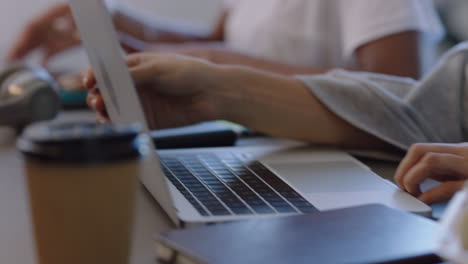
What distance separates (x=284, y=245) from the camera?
348 millimetres

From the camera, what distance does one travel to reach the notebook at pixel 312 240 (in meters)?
0.33

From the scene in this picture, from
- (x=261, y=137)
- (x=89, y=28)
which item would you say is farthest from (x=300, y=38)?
(x=89, y=28)

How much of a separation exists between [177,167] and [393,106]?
0.29 metres

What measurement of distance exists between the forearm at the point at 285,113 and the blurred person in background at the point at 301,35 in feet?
1.04

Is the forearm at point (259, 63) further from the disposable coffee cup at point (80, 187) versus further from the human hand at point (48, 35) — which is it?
the disposable coffee cup at point (80, 187)

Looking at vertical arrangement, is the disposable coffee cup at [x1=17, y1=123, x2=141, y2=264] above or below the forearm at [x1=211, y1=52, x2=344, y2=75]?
above

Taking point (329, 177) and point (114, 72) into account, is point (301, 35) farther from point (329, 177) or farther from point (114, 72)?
point (114, 72)

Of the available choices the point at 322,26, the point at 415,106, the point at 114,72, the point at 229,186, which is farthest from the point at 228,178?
the point at 322,26

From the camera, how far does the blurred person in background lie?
1.07m

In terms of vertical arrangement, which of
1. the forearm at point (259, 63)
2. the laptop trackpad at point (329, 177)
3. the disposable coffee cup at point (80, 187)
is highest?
the disposable coffee cup at point (80, 187)

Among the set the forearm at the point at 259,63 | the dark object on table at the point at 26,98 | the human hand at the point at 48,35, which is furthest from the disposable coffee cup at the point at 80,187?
the human hand at the point at 48,35

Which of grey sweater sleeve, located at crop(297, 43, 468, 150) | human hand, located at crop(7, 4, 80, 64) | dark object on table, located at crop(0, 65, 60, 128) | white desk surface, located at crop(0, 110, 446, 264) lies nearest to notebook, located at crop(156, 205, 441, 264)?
white desk surface, located at crop(0, 110, 446, 264)

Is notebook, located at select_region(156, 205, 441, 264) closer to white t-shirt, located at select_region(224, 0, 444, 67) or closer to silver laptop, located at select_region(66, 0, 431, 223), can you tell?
silver laptop, located at select_region(66, 0, 431, 223)

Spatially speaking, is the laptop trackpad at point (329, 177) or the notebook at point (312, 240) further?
the laptop trackpad at point (329, 177)
